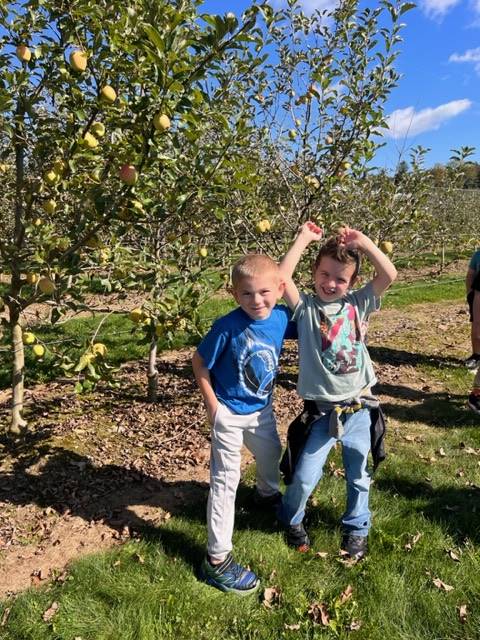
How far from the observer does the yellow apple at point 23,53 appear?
277cm

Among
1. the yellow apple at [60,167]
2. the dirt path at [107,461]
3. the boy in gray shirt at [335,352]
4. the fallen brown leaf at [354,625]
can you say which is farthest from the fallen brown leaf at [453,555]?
the yellow apple at [60,167]

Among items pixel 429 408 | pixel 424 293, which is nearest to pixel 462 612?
pixel 429 408

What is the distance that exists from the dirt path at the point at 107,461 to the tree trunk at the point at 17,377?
6.0 inches

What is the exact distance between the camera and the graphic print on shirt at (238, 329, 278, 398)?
102 inches

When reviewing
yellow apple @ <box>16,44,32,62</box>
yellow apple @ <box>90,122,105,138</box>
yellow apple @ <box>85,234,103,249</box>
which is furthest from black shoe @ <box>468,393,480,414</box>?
yellow apple @ <box>16,44,32,62</box>

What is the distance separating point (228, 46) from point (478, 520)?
118 inches

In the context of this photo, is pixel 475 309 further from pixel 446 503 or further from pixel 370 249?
pixel 370 249

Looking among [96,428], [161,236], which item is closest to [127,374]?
[96,428]

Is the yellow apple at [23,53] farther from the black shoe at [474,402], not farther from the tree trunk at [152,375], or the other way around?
the black shoe at [474,402]

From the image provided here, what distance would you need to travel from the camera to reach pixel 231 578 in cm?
259

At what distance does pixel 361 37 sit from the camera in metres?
4.49

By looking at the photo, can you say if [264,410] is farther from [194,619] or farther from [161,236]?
[161,236]

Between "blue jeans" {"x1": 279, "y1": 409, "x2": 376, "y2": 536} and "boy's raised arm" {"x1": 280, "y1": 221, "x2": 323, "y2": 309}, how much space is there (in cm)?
64

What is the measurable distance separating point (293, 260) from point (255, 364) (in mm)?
561
